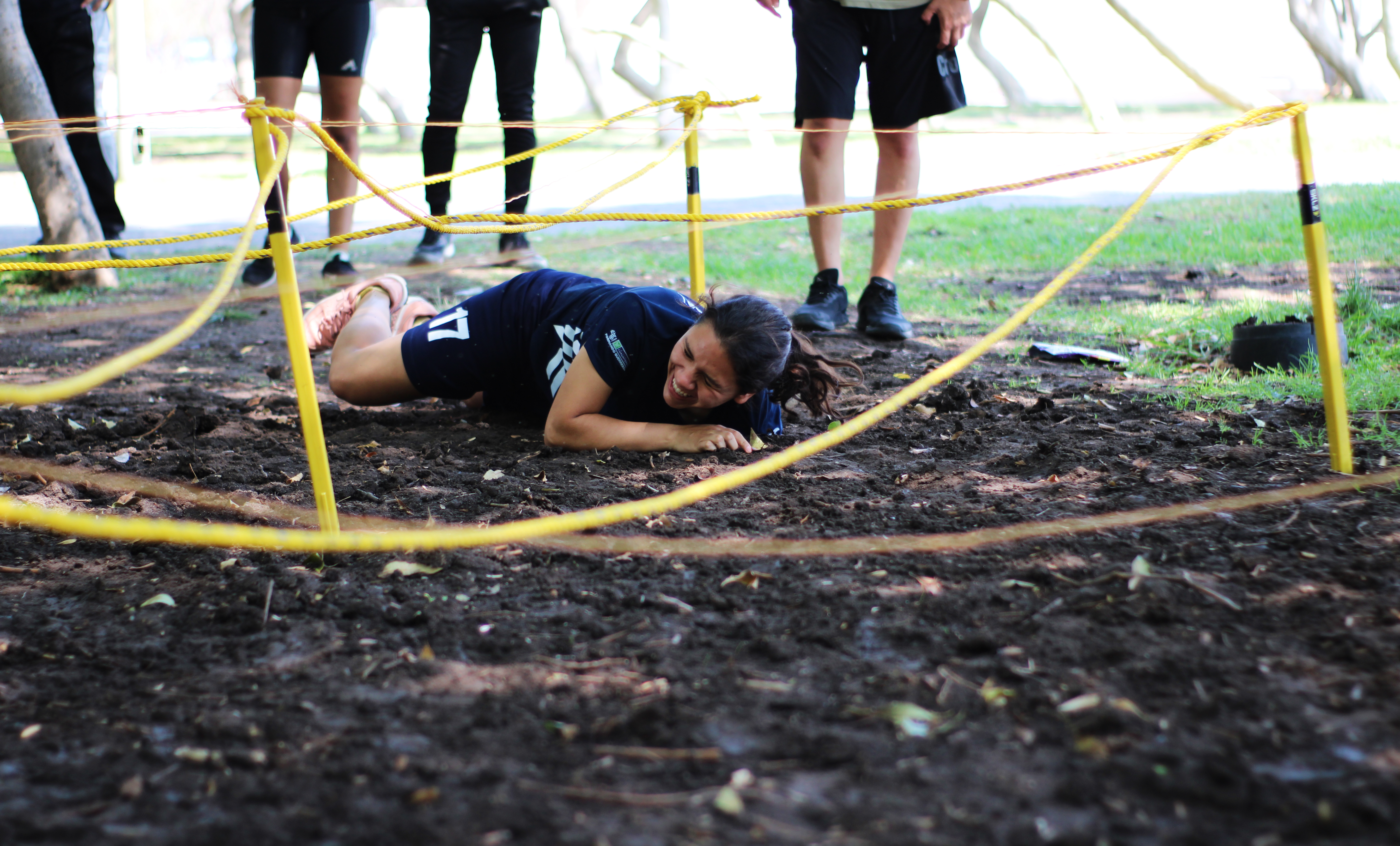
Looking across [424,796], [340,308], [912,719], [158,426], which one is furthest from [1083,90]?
[424,796]

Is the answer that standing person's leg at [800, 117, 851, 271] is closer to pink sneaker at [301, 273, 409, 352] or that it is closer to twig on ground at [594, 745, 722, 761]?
pink sneaker at [301, 273, 409, 352]

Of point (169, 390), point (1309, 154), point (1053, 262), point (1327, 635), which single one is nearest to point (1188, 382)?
point (1309, 154)

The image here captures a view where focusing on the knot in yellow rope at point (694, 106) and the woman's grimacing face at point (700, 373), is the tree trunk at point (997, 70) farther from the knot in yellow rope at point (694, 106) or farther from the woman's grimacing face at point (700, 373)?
the woman's grimacing face at point (700, 373)

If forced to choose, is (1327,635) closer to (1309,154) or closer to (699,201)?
(1309,154)

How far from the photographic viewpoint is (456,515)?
2574 mm

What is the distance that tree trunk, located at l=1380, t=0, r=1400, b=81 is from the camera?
59.5 feet

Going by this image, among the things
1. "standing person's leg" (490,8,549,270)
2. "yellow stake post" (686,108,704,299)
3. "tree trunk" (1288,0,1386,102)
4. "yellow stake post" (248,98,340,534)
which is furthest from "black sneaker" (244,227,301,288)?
"tree trunk" (1288,0,1386,102)

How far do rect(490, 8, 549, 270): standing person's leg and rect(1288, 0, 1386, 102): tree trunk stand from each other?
721 inches

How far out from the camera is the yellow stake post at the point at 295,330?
84.2 inches

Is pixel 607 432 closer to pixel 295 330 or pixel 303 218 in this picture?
pixel 295 330

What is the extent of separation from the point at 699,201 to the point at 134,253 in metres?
4.76

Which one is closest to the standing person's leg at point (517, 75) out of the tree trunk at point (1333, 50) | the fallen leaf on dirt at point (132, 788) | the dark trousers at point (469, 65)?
the dark trousers at point (469, 65)

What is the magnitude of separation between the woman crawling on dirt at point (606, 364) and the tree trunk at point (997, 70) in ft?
79.0

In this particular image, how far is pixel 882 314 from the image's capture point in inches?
180
